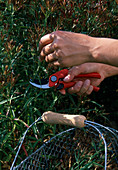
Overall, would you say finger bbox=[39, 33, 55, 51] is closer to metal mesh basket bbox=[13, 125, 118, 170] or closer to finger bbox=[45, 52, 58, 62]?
finger bbox=[45, 52, 58, 62]

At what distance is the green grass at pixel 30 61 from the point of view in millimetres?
1977

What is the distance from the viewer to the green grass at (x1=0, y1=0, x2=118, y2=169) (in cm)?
198

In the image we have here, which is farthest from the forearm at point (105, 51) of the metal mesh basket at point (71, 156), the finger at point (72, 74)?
the metal mesh basket at point (71, 156)

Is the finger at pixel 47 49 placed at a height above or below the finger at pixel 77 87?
above

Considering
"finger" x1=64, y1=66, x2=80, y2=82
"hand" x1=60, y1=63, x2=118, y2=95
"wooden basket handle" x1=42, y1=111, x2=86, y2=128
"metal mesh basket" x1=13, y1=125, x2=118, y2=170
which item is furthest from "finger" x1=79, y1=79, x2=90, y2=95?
"wooden basket handle" x1=42, y1=111, x2=86, y2=128

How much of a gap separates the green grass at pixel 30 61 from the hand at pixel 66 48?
26cm

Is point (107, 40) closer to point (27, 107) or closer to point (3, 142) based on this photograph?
point (27, 107)

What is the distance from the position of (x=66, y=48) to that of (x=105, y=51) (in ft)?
0.98

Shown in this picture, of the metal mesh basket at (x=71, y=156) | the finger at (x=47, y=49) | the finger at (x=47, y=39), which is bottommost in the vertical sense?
the metal mesh basket at (x=71, y=156)

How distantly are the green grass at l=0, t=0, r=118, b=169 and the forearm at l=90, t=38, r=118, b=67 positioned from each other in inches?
18.8

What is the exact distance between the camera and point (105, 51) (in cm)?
163

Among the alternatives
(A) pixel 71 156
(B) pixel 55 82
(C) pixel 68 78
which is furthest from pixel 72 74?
(A) pixel 71 156

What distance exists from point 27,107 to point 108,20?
4.70 feet

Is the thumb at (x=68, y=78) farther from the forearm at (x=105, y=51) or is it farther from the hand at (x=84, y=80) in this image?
the forearm at (x=105, y=51)
